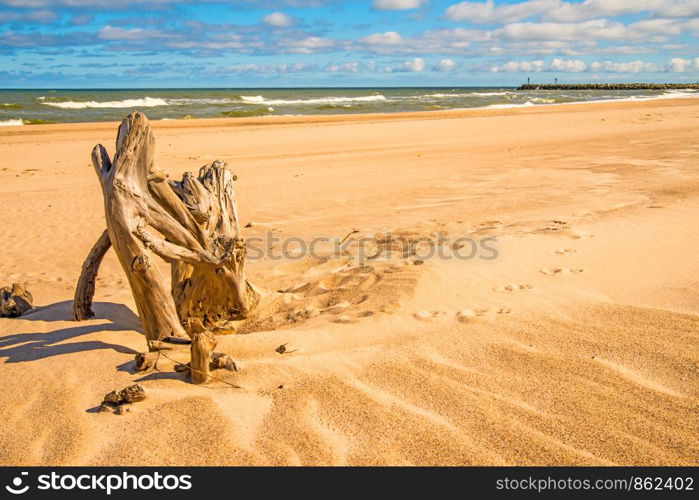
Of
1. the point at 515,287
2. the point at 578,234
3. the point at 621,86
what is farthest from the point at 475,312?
the point at 621,86

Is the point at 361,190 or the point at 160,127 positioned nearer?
the point at 361,190

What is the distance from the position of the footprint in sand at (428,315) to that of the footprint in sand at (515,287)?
724 mm

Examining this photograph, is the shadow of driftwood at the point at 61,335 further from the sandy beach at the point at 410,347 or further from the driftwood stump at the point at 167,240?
the driftwood stump at the point at 167,240

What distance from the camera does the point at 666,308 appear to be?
444 cm

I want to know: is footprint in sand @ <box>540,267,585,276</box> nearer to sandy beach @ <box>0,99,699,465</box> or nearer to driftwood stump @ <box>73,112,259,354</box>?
sandy beach @ <box>0,99,699,465</box>

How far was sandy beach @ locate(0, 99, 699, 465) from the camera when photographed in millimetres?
2889

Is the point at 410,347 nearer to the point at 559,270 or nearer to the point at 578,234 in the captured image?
the point at 559,270

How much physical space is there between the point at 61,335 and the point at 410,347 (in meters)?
2.59

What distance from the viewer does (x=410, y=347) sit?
3.98m

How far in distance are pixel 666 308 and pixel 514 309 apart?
3.72 ft

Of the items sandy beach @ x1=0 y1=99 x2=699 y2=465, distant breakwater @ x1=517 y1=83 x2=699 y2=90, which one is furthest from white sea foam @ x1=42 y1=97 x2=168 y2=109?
distant breakwater @ x1=517 y1=83 x2=699 y2=90

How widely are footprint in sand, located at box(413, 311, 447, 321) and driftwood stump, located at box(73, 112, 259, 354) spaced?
148 centimetres
